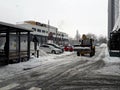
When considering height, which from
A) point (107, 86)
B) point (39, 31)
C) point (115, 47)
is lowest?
point (107, 86)

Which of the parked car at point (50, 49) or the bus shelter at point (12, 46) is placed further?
the parked car at point (50, 49)

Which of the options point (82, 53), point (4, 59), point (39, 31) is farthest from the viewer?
point (39, 31)

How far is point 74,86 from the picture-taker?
8086 mm

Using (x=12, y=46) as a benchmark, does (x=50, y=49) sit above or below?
below

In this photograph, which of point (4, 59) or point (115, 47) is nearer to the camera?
point (4, 59)

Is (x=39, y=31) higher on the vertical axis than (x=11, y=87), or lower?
higher

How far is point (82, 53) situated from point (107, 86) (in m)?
19.9

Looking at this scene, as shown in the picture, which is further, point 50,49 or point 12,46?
point 50,49

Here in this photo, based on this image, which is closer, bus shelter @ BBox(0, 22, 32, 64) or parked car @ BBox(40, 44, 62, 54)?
bus shelter @ BBox(0, 22, 32, 64)

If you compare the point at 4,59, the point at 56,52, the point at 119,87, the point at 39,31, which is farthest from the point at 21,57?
the point at 39,31

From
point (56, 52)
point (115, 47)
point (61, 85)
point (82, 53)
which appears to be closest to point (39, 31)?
point (56, 52)

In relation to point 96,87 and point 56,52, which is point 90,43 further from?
point 96,87

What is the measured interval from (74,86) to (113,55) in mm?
16102

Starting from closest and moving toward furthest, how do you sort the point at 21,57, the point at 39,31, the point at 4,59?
the point at 4,59 → the point at 21,57 → the point at 39,31
